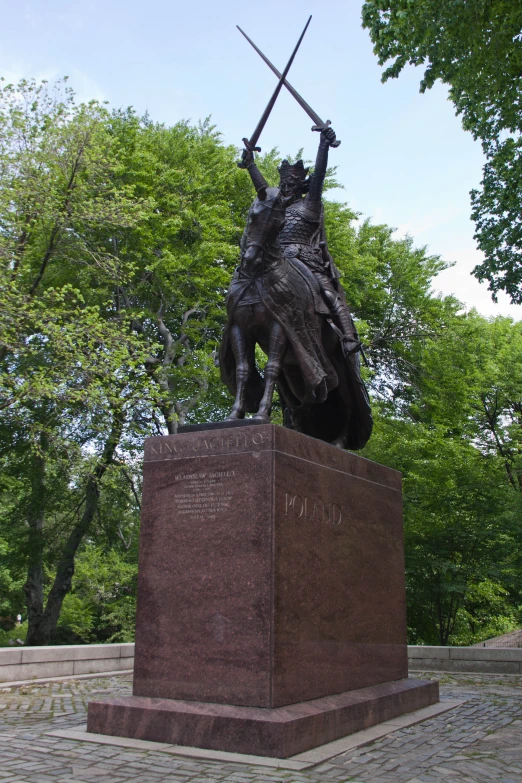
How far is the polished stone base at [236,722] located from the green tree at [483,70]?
10500 mm

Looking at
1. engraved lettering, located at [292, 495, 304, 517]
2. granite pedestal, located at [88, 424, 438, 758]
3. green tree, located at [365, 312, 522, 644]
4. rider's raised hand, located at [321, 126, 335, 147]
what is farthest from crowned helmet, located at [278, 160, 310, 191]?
green tree, located at [365, 312, 522, 644]

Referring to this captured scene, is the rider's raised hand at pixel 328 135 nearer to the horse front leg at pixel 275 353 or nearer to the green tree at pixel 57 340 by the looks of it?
the horse front leg at pixel 275 353

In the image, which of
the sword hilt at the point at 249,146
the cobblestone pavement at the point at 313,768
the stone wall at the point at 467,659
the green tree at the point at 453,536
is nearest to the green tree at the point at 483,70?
the green tree at the point at 453,536

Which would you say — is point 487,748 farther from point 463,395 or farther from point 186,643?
point 463,395

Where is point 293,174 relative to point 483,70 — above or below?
below

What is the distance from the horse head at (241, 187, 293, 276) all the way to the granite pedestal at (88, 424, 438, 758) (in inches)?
65.3

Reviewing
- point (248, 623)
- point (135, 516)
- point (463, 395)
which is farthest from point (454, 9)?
point (135, 516)

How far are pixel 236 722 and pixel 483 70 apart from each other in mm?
12026

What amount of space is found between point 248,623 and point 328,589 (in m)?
1.10

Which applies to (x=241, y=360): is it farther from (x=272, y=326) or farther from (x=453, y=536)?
(x=453, y=536)

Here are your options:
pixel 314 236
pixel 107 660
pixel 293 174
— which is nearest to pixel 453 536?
pixel 107 660

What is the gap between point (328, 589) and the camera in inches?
264

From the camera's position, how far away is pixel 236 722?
5.48 metres

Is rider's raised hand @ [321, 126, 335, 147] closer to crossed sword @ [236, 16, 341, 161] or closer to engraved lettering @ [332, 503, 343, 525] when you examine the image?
crossed sword @ [236, 16, 341, 161]
